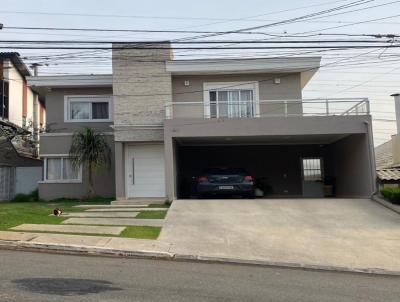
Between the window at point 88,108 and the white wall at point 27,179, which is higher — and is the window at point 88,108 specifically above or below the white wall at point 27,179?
above

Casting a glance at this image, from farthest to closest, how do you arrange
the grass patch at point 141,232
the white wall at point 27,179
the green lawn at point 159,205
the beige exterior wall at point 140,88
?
the white wall at point 27,179 → the beige exterior wall at point 140,88 → the green lawn at point 159,205 → the grass patch at point 141,232

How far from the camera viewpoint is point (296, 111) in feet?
67.4

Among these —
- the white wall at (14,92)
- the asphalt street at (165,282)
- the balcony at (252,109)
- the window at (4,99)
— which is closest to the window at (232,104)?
the balcony at (252,109)

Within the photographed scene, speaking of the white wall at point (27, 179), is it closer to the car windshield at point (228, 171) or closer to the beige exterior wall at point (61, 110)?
the beige exterior wall at point (61, 110)

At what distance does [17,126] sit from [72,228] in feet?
58.1

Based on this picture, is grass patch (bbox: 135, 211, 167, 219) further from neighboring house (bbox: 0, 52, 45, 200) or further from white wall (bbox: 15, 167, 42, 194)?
white wall (bbox: 15, 167, 42, 194)

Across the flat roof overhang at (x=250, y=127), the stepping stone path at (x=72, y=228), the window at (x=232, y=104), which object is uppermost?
the window at (x=232, y=104)

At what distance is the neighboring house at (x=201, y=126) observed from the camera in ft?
62.4

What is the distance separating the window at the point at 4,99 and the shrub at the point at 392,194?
20.5 metres

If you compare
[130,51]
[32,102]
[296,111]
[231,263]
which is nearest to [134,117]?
[130,51]

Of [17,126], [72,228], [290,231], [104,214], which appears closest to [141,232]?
[72,228]

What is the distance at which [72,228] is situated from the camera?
1309 cm

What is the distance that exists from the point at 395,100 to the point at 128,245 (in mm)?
12823

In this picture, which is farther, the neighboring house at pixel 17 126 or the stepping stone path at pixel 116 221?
the neighboring house at pixel 17 126
